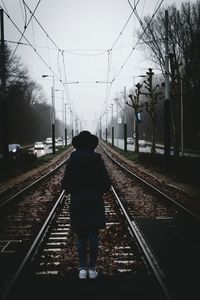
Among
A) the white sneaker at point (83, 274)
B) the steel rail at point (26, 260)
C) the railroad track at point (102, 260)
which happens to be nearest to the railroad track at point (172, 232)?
the railroad track at point (102, 260)

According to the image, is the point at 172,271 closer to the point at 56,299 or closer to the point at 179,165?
the point at 56,299

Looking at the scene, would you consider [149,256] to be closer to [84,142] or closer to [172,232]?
[172,232]

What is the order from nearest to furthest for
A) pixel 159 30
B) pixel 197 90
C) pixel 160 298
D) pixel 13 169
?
pixel 160 298 → pixel 13 169 → pixel 159 30 → pixel 197 90

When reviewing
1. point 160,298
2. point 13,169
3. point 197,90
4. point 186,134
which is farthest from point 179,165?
point 186,134

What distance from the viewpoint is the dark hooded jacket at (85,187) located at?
5.38m

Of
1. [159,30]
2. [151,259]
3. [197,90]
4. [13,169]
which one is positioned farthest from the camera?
[197,90]

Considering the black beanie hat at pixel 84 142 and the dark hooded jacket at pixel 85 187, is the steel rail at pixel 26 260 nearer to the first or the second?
the dark hooded jacket at pixel 85 187

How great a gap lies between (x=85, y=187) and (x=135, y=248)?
256cm

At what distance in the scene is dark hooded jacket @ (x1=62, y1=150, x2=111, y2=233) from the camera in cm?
538

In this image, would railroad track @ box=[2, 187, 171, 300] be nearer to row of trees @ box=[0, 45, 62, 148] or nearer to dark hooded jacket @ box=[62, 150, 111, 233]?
dark hooded jacket @ box=[62, 150, 111, 233]

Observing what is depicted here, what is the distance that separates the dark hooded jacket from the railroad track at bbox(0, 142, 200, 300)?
937 mm

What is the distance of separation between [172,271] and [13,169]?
817 inches

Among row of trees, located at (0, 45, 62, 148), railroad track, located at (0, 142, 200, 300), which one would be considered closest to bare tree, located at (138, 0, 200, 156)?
row of trees, located at (0, 45, 62, 148)

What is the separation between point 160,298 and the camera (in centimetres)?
485
